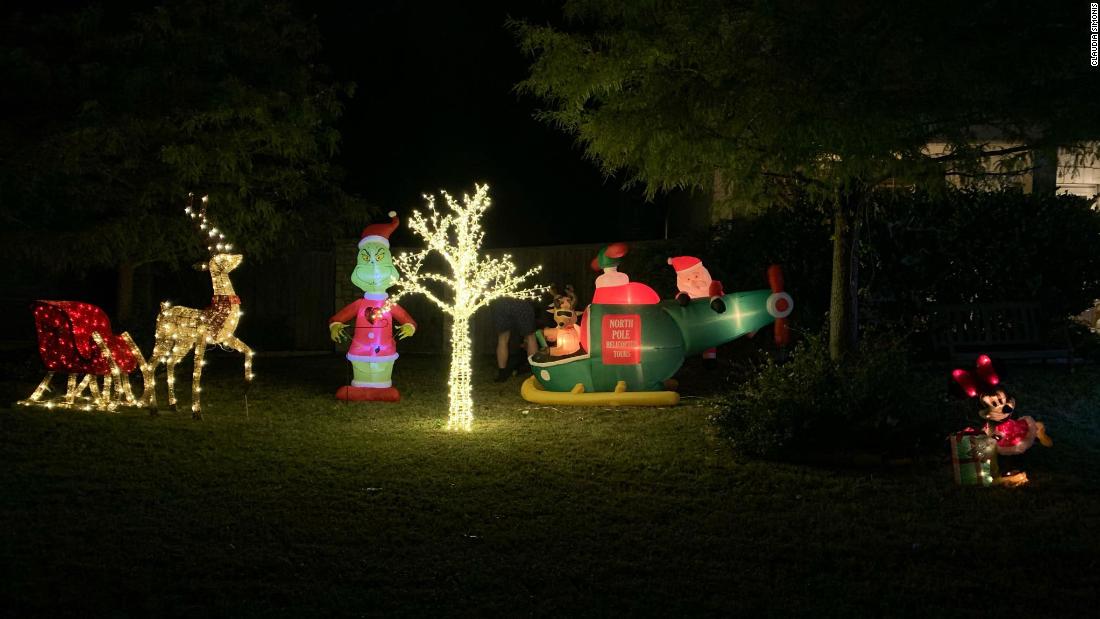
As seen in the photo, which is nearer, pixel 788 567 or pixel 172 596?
pixel 172 596

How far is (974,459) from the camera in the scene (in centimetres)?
695

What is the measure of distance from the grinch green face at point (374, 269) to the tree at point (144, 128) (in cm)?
332

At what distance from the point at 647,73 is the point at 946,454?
4072 millimetres

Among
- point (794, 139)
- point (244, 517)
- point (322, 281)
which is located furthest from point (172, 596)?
point (322, 281)

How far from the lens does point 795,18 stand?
7.52 m

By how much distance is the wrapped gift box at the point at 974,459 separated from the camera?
6.93 m

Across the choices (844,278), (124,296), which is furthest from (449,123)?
(844,278)

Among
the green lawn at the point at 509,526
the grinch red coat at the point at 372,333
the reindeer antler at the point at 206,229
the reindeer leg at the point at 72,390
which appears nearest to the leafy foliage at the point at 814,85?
the green lawn at the point at 509,526

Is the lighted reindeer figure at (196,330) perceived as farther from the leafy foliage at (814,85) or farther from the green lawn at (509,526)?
the leafy foliage at (814,85)

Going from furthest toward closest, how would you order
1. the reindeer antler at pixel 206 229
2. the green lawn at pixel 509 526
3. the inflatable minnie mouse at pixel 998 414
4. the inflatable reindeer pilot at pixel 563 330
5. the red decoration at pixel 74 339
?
the inflatable reindeer pilot at pixel 563 330
the reindeer antler at pixel 206 229
the red decoration at pixel 74 339
the inflatable minnie mouse at pixel 998 414
the green lawn at pixel 509 526

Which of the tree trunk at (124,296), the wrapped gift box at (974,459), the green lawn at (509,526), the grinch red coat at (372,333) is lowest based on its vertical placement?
the green lawn at (509,526)

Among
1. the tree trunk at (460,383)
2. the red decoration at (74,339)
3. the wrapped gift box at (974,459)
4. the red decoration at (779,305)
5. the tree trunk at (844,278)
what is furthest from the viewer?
the red decoration at (779,305)

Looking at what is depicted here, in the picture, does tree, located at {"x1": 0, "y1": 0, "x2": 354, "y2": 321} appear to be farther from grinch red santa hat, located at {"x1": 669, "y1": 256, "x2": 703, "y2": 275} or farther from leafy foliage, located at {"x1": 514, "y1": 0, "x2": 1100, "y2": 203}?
leafy foliage, located at {"x1": 514, "y1": 0, "x2": 1100, "y2": 203}

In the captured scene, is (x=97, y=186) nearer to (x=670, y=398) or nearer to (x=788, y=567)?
(x=670, y=398)
